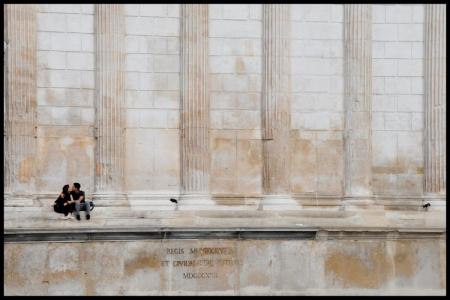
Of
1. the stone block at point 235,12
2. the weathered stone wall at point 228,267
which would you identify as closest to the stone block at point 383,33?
the stone block at point 235,12

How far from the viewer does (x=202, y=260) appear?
28750 mm

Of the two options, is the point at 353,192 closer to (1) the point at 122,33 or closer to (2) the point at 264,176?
(2) the point at 264,176

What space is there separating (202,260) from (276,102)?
16.1 ft

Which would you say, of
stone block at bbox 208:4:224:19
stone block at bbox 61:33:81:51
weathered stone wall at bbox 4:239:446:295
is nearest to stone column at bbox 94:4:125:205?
stone block at bbox 61:33:81:51

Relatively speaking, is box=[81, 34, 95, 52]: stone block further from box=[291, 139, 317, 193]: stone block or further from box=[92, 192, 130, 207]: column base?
box=[291, 139, 317, 193]: stone block

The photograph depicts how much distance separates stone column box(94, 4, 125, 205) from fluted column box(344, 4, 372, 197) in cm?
626

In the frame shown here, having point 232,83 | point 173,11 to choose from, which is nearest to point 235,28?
point 232,83

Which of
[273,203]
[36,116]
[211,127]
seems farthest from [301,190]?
[36,116]

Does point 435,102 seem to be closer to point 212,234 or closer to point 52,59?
point 212,234

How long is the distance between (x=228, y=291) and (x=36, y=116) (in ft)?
22.6

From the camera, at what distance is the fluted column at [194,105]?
3006 centimetres

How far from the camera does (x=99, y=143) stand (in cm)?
2972

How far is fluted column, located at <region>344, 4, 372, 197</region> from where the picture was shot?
30812 mm

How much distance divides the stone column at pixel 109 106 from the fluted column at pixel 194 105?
66.2 inches
